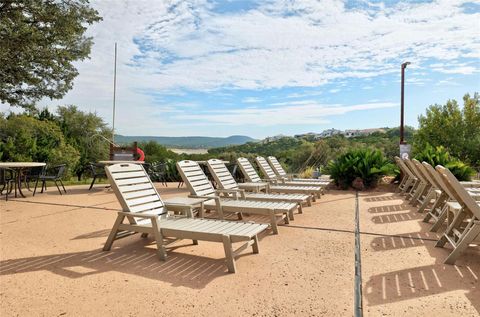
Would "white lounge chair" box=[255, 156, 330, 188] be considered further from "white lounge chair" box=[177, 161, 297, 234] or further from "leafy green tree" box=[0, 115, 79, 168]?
"leafy green tree" box=[0, 115, 79, 168]

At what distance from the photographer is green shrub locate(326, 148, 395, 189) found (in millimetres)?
9219

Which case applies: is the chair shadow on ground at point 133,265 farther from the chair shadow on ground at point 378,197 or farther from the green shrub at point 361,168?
the green shrub at point 361,168

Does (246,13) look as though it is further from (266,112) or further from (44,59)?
(266,112)

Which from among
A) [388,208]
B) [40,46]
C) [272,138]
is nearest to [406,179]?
[388,208]

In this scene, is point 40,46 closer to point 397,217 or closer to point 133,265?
point 133,265

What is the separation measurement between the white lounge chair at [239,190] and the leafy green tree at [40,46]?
740 cm

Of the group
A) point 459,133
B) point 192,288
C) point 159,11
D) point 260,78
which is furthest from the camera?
point 459,133

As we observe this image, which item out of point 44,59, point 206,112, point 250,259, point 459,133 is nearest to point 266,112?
point 206,112

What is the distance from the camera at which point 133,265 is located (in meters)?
3.40

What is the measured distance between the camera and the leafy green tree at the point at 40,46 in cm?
988

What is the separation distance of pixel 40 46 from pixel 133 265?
10.0m

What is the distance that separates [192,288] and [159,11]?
27.2 feet

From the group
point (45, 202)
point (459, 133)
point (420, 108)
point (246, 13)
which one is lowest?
point (45, 202)

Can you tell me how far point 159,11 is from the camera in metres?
9.16
